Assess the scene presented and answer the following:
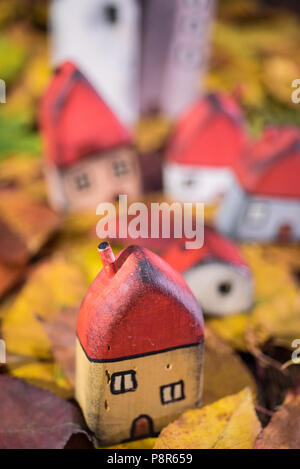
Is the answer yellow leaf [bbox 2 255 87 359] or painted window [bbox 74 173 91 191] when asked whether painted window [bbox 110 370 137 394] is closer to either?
yellow leaf [bbox 2 255 87 359]

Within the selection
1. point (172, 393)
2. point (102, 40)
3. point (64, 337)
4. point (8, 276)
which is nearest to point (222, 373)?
point (172, 393)

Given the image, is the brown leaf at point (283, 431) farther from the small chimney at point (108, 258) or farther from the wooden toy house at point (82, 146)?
the wooden toy house at point (82, 146)

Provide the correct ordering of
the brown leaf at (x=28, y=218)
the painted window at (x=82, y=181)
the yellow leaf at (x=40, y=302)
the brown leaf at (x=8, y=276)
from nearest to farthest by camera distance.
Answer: the yellow leaf at (x=40, y=302) < the brown leaf at (x=8, y=276) < the brown leaf at (x=28, y=218) < the painted window at (x=82, y=181)

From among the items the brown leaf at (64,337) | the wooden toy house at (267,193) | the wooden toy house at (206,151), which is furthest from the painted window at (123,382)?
the wooden toy house at (206,151)

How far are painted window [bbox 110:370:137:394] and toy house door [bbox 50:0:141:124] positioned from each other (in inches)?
38.2

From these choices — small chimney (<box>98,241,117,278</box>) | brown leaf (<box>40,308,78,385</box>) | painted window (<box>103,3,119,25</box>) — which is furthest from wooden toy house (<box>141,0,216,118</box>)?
small chimney (<box>98,241,117,278</box>)

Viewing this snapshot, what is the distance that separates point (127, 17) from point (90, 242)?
0.70 m

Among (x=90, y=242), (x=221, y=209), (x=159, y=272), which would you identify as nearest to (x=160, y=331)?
(x=159, y=272)

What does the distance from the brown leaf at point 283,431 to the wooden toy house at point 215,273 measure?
10.5 inches

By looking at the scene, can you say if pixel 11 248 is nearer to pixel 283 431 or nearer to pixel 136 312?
pixel 136 312

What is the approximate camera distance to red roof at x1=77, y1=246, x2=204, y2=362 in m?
0.58

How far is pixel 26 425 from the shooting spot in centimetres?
63

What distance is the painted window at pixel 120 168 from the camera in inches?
46.7
